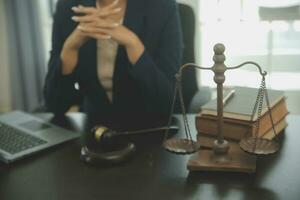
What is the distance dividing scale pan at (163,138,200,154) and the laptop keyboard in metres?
0.36

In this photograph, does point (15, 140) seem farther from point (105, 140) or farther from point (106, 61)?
point (106, 61)

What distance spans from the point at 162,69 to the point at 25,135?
0.52 meters

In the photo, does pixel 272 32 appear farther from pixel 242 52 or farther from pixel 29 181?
pixel 29 181

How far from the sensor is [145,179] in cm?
91

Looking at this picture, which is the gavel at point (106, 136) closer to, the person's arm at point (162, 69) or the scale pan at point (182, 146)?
the scale pan at point (182, 146)

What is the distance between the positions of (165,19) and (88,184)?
81 cm

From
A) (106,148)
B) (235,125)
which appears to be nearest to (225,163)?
(235,125)

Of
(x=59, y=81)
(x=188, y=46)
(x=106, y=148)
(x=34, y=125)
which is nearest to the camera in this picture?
(x=106, y=148)

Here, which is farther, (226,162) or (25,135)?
(25,135)

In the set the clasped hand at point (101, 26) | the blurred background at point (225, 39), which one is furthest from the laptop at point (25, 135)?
the blurred background at point (225, 39)

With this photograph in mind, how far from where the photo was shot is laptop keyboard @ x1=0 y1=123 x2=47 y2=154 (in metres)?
1.08

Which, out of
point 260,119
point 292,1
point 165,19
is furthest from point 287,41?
point 260,119

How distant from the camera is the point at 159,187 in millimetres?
872

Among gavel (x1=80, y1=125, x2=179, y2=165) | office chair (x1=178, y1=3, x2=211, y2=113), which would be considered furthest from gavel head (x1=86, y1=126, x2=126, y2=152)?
office chair (x1=178, y1=3, x2=211, y2=113)
